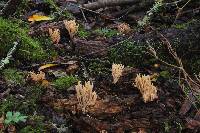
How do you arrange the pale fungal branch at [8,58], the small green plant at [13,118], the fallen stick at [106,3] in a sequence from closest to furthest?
the small green plant at [13,118], the pale fungal branch at [8,58], the fallen stick at [106,3]

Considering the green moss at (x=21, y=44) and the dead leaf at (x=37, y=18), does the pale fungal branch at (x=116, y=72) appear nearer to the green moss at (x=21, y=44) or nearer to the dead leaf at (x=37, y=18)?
the green moss at (x=21, y=44)

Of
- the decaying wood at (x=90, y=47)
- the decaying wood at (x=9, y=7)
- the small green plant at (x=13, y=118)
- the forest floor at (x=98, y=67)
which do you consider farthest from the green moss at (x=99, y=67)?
the decaying wood at (x=9, y=7)

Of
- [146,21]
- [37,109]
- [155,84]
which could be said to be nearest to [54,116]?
[37,109]

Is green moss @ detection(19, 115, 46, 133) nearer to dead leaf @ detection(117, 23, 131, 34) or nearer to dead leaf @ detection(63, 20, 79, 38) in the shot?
dead leaf @ detection(63, 20, 79, 38)

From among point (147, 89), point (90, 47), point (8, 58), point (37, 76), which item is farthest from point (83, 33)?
point (147, 89)

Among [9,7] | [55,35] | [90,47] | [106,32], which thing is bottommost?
[106,32]

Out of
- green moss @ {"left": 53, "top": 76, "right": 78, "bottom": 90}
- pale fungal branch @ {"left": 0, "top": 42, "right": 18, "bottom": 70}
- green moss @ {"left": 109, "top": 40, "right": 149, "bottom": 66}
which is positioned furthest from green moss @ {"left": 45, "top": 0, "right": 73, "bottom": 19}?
green moss @ {"left": 53, "top": 76, "right": 78, "bottom": 90}

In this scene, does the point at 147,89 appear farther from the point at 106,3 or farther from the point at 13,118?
the point at 106,3
